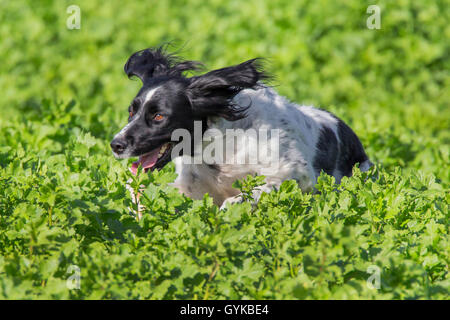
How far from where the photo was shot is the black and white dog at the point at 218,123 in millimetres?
4645

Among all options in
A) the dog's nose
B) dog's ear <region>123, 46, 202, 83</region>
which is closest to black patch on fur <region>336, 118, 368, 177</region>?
dog's ear <region>123, 46, 202, 83</region>

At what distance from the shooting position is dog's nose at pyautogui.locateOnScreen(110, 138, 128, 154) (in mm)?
4520

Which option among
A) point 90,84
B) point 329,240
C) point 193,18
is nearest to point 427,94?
point 193,18

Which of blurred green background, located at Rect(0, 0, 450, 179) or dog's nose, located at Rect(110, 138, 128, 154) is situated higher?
blurred green background, located at Rect(0, 0, 450, 179)

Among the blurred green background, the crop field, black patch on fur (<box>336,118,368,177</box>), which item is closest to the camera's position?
the crop field

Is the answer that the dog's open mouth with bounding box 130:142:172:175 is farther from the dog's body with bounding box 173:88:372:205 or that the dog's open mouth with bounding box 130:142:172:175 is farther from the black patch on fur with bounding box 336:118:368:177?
the black patch on fur with bounding box 336:118:368:177

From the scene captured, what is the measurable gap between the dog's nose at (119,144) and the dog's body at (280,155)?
2.07 feet

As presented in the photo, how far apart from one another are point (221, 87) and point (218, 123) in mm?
232

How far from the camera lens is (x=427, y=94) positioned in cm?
1017

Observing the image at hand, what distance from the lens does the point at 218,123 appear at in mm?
4875

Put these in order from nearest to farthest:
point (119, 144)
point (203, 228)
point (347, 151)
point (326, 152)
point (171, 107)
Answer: point (203, 228) < point (119, 144) < point (171, 107) < point (326, 152) < point (347, 151)

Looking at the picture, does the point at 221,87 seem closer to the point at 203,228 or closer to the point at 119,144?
the point at 119,144

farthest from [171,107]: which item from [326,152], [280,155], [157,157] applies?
[326,152]

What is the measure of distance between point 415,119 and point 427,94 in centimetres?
62
